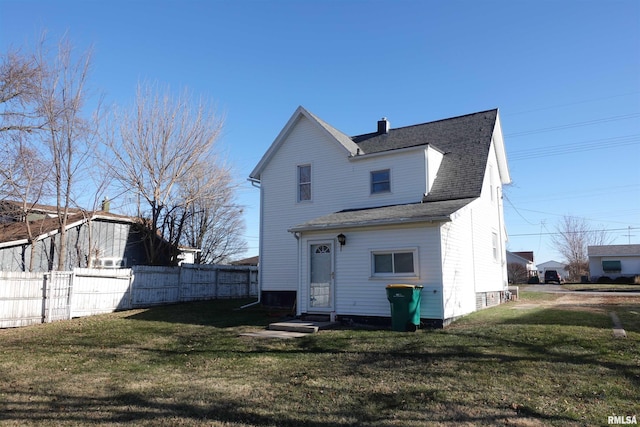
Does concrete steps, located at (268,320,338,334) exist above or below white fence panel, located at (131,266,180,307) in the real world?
below

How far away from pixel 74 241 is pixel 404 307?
1817 centimetres

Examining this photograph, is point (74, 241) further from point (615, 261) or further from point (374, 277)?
point (615, 261)

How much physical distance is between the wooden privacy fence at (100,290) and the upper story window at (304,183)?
7.42m

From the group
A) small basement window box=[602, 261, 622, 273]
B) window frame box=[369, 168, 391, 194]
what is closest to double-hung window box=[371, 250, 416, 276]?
window frame box=[369, 168, 391, 194]

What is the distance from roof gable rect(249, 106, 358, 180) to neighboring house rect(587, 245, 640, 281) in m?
43.6

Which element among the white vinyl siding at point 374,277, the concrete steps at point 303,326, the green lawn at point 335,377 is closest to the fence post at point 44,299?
the green lawn at point 335,377

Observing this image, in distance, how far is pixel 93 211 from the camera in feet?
69.2

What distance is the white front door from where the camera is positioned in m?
13.7

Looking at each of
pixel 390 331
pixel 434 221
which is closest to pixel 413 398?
pixel 390 331

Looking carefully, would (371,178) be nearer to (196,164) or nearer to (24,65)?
(196,164)

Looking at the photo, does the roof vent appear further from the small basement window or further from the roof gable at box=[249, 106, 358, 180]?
the small basement window

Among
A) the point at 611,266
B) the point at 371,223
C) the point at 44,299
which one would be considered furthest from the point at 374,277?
the point at 611,266

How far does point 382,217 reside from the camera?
12.8m

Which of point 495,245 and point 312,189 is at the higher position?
point 312,189
